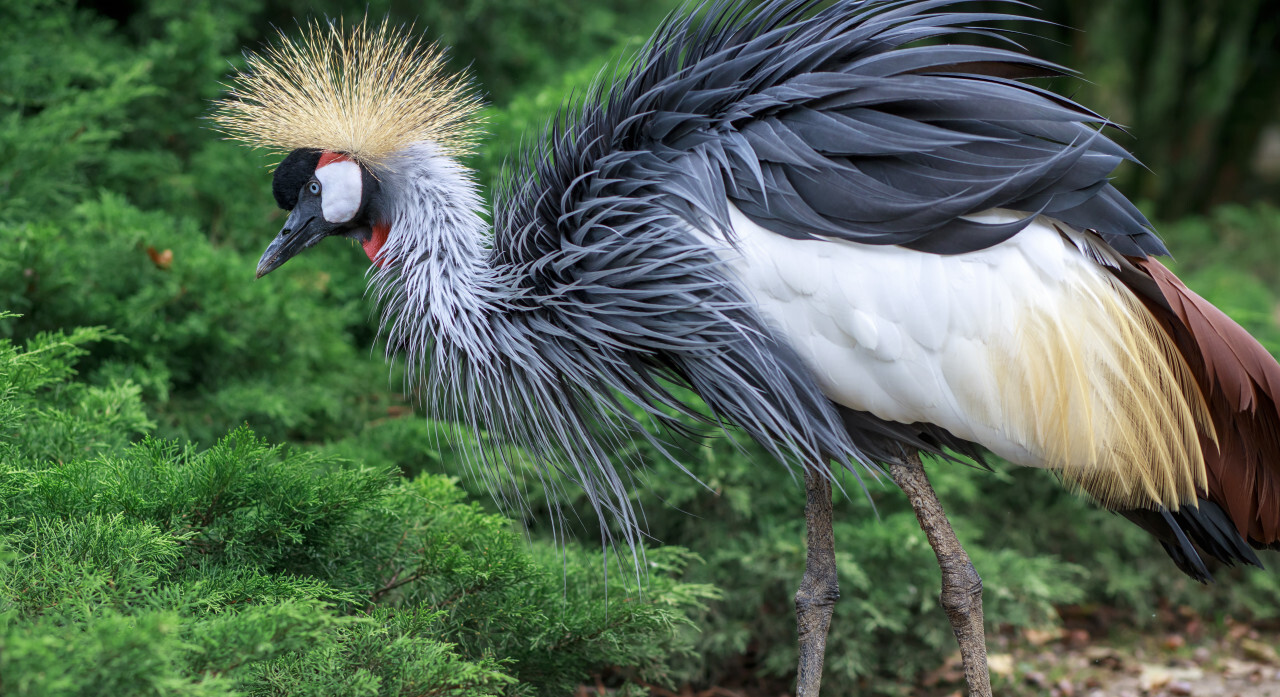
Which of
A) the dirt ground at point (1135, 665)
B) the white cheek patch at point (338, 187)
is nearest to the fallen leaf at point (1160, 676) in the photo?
the dirt ground at point (1135, 665)

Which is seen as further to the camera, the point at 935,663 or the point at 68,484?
the point at 935,663

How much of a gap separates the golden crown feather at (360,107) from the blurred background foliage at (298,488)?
0.65m

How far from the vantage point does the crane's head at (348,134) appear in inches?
98.5

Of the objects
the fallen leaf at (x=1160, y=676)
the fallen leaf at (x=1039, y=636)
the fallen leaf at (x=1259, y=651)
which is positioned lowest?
the fallen leaf at (x=1039, y=636)

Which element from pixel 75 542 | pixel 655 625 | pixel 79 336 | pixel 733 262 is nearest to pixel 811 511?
pixel 655 625

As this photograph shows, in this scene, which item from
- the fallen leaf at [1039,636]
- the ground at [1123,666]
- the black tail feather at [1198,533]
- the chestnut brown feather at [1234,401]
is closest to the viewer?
the chestnut brown feather at [1234,401]

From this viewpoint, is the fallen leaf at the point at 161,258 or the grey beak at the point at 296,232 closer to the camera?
the grey beak at the point at 296,232

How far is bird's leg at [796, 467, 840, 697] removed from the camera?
7.87 feet

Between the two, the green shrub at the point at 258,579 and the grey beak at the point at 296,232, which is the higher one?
the grey beak at the point at 296,232

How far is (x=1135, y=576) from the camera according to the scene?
377 centimetres

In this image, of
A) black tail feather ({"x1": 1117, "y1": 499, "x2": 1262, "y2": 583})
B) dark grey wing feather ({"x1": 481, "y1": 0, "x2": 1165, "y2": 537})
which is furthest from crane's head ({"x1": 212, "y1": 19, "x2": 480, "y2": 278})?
black tail feather ({"x1": 1117, "y1": 499, "x2": 1262, "y2": 583})

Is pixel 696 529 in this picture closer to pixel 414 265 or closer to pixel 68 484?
pixel 414 265

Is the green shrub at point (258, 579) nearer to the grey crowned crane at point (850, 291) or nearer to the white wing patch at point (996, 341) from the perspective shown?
the grey crowned crane at point (850, 291)

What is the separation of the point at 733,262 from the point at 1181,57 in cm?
710
